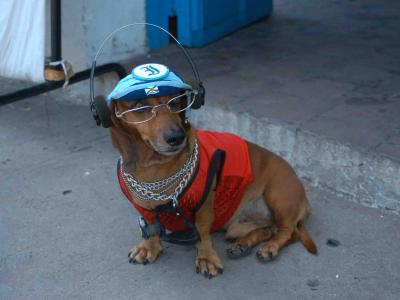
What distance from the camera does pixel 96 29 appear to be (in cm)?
474

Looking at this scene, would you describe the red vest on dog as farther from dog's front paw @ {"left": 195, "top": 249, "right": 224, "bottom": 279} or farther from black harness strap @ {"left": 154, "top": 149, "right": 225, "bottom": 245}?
dog's front paw @ {"left": 195, "top": 249, "right": 224, "bottom": 279}

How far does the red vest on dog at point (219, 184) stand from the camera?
8.55 feet

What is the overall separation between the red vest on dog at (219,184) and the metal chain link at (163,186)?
3 centimetres

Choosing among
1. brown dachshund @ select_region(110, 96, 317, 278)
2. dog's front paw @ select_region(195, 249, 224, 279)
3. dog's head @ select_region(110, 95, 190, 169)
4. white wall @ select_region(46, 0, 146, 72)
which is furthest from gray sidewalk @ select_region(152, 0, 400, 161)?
dog's head @ select_region(110, 95, 190, 169)

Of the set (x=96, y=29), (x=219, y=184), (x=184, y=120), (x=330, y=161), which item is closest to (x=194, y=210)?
(x=219, y=184)

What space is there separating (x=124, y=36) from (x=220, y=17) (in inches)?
37.1

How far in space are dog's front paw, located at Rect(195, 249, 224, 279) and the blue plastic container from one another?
2.77m

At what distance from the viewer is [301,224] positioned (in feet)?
9.70

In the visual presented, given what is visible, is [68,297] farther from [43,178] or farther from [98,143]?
[98,143]

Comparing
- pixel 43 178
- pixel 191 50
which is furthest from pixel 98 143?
pixel 191 50

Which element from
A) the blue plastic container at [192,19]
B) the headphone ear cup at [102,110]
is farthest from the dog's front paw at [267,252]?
the blue plastic container at [192,19]

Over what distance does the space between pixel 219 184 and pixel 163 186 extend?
1.00ft

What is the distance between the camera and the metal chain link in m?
2.55

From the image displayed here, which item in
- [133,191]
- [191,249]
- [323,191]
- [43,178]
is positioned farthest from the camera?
[43,178]
